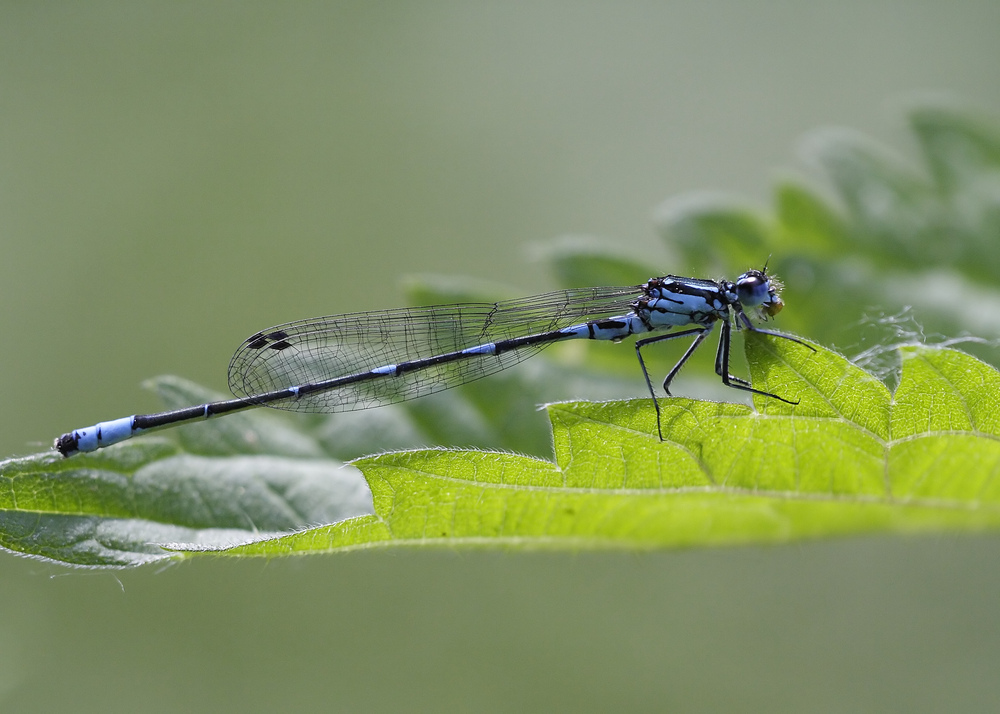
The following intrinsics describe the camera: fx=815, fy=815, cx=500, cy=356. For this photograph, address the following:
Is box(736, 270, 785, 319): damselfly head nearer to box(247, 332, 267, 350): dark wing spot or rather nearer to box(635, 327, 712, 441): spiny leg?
box(635, 327, 712, 441): spiny leg

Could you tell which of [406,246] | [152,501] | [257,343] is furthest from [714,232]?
[406,246]

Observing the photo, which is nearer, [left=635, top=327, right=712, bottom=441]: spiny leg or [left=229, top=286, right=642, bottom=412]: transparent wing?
[left=635, top=327, right=712, bottom=441]: spiny leg

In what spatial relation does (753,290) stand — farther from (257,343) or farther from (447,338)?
(257,343)

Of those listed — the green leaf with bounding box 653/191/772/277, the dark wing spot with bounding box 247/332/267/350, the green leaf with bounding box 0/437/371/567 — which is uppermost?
the green leaf with bounding box 653/191/772/277

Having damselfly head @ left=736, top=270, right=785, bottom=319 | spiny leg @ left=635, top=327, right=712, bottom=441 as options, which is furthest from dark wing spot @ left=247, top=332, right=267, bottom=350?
damselfly head @ left=736, top=270, right=785, bottom=319

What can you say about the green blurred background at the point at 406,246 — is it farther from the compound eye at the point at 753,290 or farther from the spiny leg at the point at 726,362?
the compound eye at the point at 753,290

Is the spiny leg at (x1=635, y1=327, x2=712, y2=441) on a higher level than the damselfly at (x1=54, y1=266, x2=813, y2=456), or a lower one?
lower

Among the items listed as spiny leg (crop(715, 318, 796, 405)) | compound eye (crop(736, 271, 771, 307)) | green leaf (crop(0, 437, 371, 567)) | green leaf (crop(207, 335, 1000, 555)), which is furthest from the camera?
compound eye (crop(736, 271, 771, 307))
